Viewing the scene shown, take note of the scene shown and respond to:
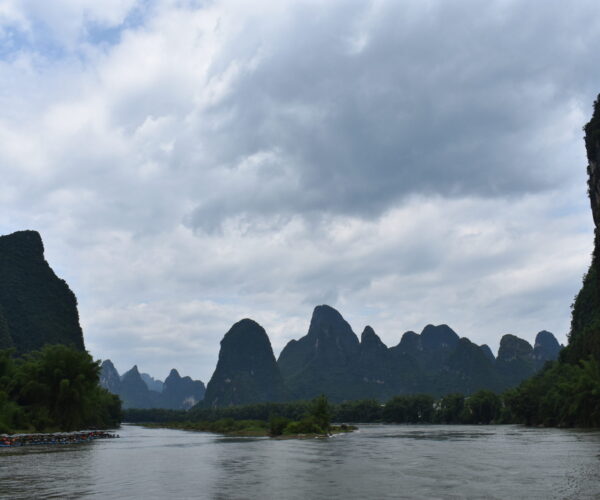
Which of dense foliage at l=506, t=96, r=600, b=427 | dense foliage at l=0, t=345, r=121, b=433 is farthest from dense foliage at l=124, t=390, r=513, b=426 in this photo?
dense foliage at l=0, t=345, r=121, b=433

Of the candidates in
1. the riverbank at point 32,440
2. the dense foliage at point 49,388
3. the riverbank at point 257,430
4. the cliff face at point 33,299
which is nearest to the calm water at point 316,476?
the riverbank at point 32,440

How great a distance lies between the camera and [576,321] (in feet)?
387

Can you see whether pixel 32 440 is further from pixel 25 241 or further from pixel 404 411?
pixel 25 241

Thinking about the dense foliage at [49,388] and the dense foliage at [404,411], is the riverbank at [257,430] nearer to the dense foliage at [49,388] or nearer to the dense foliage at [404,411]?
the dense foliage at [404,411]

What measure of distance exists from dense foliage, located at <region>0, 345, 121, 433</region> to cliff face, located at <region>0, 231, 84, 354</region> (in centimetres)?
5692

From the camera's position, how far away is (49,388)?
5797 cm

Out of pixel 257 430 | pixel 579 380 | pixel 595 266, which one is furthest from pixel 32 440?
pixel 595 266

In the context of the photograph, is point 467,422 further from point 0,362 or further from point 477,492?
point 477,492

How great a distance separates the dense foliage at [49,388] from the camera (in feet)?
184

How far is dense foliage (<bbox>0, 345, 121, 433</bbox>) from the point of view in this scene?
5616 cm

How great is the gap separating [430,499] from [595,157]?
91.5 meters

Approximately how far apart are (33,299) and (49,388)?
7788 cm

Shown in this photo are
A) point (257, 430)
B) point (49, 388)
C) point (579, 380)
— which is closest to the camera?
point (49, 388)

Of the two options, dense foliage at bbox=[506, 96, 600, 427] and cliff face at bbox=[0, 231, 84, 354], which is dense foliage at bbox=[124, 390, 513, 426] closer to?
dense foliage at bbox=[506, 96, 600, 427]
